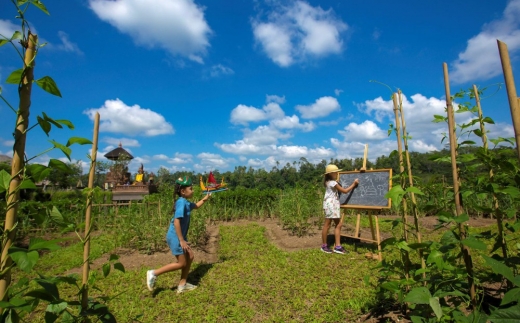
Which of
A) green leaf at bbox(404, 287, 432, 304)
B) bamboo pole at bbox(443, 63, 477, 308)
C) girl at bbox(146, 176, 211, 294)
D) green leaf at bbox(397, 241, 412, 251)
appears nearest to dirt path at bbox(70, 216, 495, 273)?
girl at bbox(146, 176, 211, 294)

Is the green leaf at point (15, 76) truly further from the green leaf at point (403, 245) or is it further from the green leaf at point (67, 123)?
the green leaf at point (403, 245)

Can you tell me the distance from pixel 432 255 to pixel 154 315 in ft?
10.4

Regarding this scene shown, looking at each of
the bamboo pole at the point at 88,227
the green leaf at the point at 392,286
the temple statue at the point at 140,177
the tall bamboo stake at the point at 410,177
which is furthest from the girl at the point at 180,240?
the temple statue at the point at 140,177

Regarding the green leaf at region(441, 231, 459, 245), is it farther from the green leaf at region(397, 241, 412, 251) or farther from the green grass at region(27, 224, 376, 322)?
the green grass at region(27, 224, 376, 322)

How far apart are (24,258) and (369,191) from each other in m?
5.30

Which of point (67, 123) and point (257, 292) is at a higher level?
point (67, 123)

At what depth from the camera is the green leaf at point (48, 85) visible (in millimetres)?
1081

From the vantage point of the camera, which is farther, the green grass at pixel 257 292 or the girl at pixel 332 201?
the girl at pixel 332 201

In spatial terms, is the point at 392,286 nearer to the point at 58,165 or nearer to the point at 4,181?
the point at 58,165

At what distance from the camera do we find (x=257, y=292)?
3945mm

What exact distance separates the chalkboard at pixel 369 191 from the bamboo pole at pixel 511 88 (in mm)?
3433

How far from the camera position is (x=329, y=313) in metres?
3.22

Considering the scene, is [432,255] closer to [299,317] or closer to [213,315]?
[299,317]

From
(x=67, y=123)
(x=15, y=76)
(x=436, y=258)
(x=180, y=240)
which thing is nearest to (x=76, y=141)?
(x=67, y=123)
